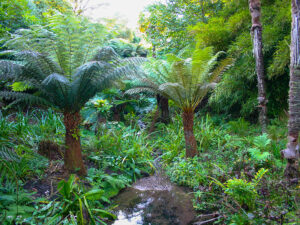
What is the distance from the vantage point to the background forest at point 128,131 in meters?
2.23

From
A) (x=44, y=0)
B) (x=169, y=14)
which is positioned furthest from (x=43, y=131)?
(x=44, y=0)

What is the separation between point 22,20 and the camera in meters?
5.31

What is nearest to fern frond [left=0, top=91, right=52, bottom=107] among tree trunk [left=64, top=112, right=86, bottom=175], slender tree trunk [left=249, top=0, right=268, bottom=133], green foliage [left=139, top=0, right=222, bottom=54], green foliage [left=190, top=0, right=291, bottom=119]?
tree trunk [left=64, top=112, right=86, bottom=175]

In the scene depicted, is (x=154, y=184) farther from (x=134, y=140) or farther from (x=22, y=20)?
(x=22, y=20)

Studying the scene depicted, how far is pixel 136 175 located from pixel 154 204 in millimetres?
916

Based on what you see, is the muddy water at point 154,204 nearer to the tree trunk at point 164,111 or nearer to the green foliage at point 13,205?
the green foliage at point 13,205

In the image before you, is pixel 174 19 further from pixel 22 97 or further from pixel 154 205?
pixel 154 205

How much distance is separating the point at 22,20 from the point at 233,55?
5.02 metres

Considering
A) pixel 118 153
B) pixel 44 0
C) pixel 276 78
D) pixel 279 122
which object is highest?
pixel 44 0

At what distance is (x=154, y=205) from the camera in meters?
2.79

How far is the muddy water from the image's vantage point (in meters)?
2.44

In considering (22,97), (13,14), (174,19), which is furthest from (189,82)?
(174,19)

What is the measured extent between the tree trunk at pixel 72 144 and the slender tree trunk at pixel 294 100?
253cm

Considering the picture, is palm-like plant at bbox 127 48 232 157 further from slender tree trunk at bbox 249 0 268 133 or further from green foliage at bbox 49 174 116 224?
green foliage at bbox 49 174 116 224
